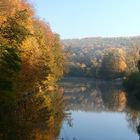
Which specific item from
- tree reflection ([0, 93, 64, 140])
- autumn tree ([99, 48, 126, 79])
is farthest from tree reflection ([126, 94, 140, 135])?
autumn tree ([99, 48, 126, 79])

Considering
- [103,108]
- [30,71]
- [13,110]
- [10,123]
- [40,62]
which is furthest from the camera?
[103,108]

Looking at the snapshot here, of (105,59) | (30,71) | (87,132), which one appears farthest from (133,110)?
(105,59)

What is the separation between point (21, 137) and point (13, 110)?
13.9m

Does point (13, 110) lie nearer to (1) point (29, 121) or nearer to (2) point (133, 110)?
(1) point (29, 121)

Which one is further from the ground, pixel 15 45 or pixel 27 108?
pixel 15 45

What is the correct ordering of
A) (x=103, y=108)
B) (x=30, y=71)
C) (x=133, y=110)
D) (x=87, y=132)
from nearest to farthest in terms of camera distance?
(x=87, y=132), (x=30, y=71), (x=133, y=110), (x=103, y=108)

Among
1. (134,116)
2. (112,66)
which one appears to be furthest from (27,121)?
(112,66)

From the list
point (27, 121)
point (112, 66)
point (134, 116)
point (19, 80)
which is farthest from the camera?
point (112, 66)

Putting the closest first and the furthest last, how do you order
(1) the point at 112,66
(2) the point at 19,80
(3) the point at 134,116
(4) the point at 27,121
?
(4) the point at 27,121
(2) the point at 19,80
(3) the point at 134,116
(1) the point at 112,66

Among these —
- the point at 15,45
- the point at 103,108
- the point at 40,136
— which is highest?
the point at 15,45

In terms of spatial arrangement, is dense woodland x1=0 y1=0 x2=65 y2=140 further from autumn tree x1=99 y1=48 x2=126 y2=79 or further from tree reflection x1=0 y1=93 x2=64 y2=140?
autumn tree x1=99 y1=48 x2=126 y2=79

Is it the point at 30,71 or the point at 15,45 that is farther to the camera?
the point at 30,71

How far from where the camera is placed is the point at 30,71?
1876 inches

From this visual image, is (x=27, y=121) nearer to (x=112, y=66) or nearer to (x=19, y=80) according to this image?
(x=19, y=80)
